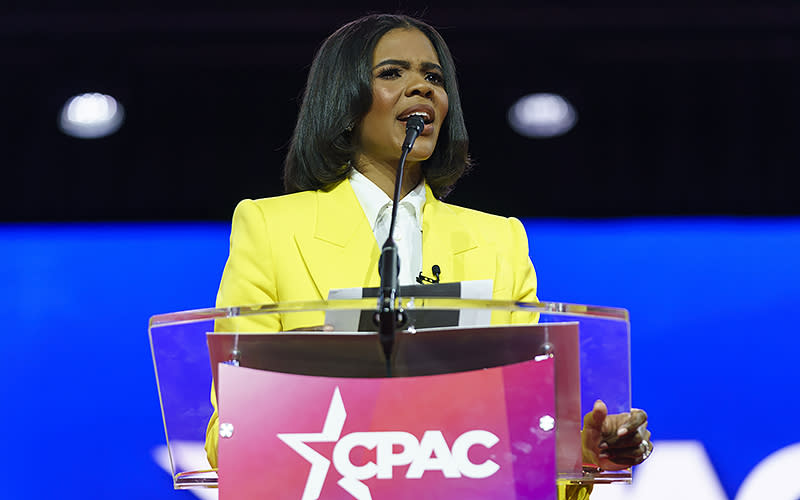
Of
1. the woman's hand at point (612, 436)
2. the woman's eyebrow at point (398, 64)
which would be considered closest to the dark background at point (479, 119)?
the woman's eyebrow at point (398, 64)

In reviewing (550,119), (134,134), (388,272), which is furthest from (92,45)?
(388,272)

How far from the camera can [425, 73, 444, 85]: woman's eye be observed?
6.41 ft

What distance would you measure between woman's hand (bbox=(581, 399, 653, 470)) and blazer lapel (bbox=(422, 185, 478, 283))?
0.55 m

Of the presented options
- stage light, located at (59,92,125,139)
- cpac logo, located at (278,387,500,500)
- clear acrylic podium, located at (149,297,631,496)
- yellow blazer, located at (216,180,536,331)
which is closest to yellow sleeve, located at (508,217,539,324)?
yellow blazer, located at (216,180,536,331)

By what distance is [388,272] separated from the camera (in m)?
1.14

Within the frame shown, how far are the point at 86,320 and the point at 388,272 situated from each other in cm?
230

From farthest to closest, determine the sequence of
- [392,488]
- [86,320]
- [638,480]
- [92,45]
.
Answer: [92,45] → [86,320] → [638,480] → [392,488]

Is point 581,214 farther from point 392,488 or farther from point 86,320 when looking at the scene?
point 392,488

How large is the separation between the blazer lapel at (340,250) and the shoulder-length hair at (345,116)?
0.48 ft

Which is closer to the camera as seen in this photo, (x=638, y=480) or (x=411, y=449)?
(x=411, y=449)

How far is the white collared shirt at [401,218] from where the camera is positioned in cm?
173

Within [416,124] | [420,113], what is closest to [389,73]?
[420,113]

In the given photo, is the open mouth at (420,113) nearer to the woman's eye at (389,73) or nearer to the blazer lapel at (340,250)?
the woman's eye at (389,73)

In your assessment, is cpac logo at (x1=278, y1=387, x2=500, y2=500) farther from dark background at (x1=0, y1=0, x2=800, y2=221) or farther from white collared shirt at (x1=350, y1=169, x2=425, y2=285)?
dark background at (x1=0, y1=0, x2=800, y2=221)
